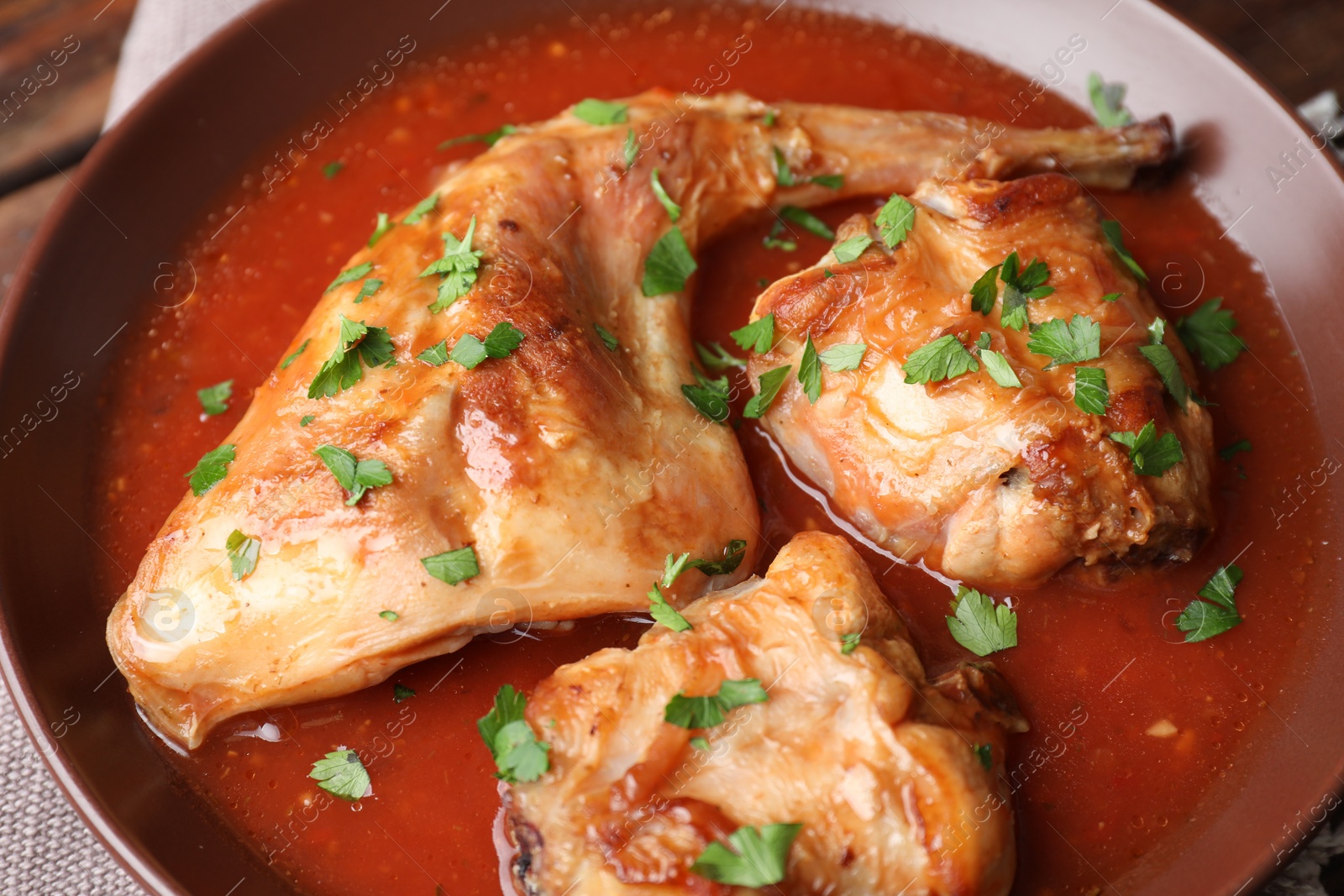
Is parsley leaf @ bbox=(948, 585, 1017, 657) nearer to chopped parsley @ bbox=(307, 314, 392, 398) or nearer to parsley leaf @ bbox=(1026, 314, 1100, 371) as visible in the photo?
parsley leaf @ bbox=(1026, 314, 1100, 371)

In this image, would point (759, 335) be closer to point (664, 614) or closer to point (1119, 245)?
point (664, 614)

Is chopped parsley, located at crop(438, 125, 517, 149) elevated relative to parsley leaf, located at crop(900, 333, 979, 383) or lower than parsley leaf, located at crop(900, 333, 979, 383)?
elevated

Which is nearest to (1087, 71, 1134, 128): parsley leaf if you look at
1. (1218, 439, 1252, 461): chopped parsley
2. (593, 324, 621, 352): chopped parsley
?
(1218, 439, 1252, 461): chopped parsley

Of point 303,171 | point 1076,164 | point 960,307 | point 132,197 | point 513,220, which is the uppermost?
point 132,197

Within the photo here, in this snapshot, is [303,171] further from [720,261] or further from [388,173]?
[720,261]

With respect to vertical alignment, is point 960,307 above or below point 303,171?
below

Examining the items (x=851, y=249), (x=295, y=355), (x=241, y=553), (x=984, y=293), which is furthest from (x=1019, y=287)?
(x=241, y=553)

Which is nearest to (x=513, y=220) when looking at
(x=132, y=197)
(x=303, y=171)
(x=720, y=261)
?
(x=720, y=261)
